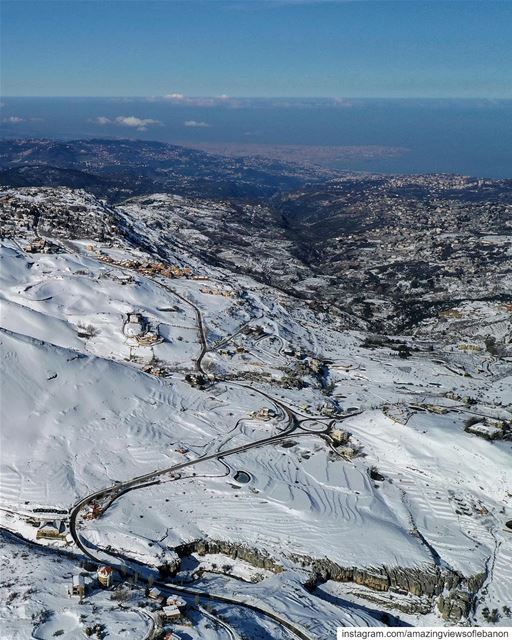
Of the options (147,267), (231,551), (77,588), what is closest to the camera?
(77,588)

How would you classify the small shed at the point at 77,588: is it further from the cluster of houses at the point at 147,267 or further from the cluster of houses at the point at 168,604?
the cluster of houses at the point at 147,267

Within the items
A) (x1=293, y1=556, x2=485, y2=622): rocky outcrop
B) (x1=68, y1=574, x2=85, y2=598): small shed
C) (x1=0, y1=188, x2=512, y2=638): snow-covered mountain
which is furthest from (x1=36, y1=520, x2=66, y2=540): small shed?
(x1=293, y1=556, x2=485, y2=622): rocky outcrop

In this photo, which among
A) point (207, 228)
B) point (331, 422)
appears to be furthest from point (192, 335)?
point (207, 228)

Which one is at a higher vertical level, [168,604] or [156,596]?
[168,604]

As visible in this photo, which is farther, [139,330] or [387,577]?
[139,330]

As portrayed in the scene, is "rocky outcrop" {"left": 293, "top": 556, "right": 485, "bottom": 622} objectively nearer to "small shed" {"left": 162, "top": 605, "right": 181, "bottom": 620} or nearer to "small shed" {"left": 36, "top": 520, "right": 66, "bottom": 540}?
"small shed" {"left": 162, "top": 605, "right": 181, "bottom": 620}

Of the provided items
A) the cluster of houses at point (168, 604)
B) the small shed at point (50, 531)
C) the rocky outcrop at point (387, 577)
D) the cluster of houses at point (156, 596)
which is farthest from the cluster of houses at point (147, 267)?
the cluster of houses at point (168, 604)

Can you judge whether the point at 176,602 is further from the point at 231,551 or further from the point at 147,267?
the point at 147,267

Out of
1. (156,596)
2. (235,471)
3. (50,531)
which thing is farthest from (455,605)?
(50,531)

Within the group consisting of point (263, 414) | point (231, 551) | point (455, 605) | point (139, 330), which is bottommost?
point (455, 605)
